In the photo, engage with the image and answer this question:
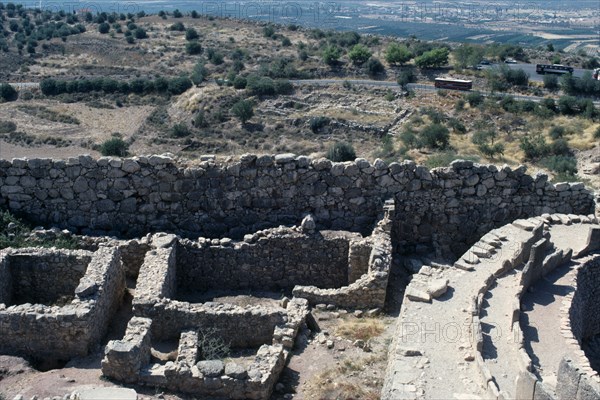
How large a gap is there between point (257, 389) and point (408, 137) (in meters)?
36.1

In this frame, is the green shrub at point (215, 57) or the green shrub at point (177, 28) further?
the green shrub at point (177, 28)

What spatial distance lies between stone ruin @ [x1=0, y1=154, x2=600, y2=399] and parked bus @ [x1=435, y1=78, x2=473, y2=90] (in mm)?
49637

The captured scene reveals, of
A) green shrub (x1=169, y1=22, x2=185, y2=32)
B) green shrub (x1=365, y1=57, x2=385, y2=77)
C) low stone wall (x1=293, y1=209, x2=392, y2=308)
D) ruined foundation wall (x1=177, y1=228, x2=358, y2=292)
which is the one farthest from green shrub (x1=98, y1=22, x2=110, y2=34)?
low stone wall (x1=293, y1=209, x2=392, y2=308)

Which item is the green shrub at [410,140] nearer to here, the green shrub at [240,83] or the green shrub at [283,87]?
the green shrub at [283,87]

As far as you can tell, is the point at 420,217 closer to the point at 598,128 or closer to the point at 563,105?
the point at 598,128

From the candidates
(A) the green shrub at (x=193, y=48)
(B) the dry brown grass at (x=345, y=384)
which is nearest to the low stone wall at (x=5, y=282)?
(B) the dry brown grass at (x=345, y=384)

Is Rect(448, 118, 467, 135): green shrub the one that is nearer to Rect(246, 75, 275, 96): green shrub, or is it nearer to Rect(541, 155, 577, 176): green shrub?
Rect(541, 155, 577, 176): green shrub

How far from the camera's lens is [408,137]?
4503cm

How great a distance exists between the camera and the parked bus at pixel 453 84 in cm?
6372

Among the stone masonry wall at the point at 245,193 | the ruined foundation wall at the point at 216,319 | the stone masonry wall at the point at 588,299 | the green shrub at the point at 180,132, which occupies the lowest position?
the green shrub at the point at 180,132

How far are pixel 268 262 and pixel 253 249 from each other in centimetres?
43

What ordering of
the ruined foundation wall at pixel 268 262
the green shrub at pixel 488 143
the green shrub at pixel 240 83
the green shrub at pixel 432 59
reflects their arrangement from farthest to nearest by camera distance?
the green shrub at pixel 432 59, the green shrub at pixel 240 83, the green shrub at pixel 488 143, the ruined foundation wall at pixel 268 262

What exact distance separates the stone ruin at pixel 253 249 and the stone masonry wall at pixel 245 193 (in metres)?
0.03

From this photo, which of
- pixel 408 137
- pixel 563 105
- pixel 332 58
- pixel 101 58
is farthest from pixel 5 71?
pixel 563 105
